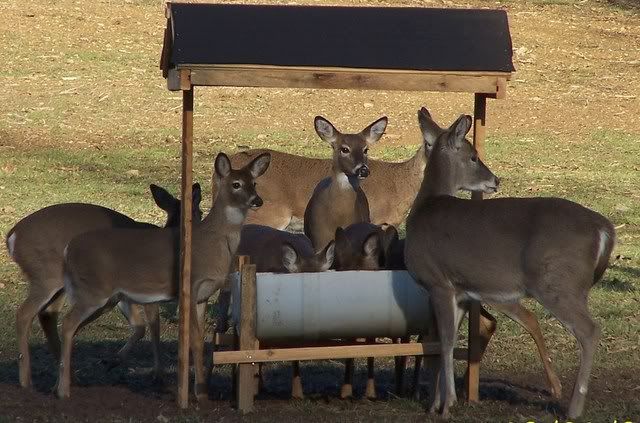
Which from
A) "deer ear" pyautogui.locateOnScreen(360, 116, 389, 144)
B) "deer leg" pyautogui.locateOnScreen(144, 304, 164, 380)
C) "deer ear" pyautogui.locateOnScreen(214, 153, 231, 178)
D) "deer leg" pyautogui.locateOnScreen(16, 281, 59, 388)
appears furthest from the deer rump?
"deer ear" pyautogui.locateOnScreen(360, 116, 389, 144)

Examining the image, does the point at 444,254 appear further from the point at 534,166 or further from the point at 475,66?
the point at 534,166

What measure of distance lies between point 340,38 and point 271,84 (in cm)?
48

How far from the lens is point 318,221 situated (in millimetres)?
10797

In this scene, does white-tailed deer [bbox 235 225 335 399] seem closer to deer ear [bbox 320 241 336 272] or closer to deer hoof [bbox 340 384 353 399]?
deer ear [bbox 320 241 336 272]

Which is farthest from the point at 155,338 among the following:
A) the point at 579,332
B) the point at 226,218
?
the point at 579,332

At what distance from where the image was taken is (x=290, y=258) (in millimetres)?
8406

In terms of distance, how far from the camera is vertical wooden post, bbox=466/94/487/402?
8281 mm

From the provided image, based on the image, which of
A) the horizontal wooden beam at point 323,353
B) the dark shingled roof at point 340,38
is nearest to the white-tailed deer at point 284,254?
the horizontal wooden beam at point 323,353

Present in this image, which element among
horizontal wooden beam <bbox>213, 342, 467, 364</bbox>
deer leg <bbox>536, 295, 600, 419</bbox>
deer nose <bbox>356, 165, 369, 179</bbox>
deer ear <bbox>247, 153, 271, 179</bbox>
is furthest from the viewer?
deer nose <bbox>356, 165, 369, 179</bbox>

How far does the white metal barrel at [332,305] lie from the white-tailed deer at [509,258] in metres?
0.19

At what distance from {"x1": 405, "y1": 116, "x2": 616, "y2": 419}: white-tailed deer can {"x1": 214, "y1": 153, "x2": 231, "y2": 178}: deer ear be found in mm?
1143

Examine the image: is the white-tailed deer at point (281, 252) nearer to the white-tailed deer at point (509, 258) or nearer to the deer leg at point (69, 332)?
the white-tailed deer at point (509, 258)

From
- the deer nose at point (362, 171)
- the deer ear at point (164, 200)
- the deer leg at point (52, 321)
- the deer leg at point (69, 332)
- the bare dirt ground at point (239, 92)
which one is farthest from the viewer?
the bare dirt ground at point (239, 92)

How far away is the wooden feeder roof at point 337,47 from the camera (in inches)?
299
